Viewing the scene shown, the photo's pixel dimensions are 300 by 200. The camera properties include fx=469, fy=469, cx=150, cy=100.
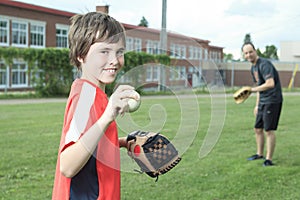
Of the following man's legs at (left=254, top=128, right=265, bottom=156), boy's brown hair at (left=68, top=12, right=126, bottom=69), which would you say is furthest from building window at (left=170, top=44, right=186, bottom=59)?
man's legs at (left=254, top=128, right=265, bottom=156)

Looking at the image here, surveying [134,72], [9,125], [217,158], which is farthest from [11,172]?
[9,125]

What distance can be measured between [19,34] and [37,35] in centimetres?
166

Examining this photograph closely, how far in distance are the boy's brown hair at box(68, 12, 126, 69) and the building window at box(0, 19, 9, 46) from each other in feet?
92.9

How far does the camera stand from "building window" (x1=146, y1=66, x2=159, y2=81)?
2378 millimetres

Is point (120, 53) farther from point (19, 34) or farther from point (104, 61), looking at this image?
point (19, 34)

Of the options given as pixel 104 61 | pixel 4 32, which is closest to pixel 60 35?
pixel 4 32

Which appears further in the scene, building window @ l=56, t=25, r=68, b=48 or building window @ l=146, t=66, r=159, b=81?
building window @ l=56, t=25, r=68, b=48

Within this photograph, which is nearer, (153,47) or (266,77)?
(153,47)

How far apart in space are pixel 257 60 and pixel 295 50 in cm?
5174

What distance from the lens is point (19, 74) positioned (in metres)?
28.0

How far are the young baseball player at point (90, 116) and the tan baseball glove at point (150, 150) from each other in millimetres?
268

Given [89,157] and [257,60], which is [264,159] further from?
[89,157]

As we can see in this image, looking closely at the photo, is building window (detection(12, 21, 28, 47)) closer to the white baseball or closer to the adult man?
the adult man

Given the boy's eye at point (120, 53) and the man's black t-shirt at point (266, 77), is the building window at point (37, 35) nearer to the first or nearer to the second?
the man's black t-shirt at point (266, 77)
